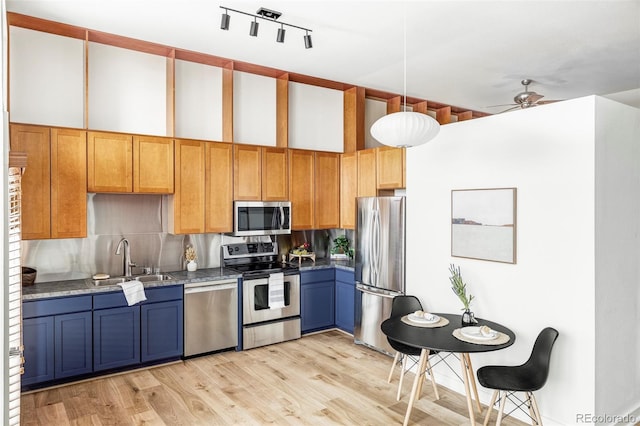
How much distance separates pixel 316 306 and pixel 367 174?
68.7 inches

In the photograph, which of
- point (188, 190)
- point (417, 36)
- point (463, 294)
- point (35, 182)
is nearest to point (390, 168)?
point (417, 36)

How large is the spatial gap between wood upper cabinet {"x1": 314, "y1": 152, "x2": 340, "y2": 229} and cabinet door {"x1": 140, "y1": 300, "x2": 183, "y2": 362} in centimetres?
203

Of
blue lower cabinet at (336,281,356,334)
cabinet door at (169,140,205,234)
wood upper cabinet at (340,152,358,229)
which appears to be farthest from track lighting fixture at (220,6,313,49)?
blue lower cabinet at (336,281,356,334)

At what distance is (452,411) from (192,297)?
104 inches

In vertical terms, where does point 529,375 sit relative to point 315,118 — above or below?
below

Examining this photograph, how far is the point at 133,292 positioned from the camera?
12.5ft

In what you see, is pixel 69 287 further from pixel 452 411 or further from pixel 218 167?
pixel 452 411

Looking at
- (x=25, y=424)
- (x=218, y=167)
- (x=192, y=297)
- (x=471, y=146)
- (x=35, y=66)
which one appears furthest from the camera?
(x=218, y=167)

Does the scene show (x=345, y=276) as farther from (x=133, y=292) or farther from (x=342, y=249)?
(x=133, y=292)

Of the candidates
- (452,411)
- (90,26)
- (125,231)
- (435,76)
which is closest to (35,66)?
(90,26)

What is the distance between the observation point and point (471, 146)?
3.53m

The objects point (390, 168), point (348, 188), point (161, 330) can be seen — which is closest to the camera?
point (161, 330)

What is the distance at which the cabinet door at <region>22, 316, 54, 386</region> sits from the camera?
134 inches

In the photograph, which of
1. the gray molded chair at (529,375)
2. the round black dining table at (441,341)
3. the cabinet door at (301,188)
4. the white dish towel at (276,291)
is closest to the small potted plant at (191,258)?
the white dish towel at (276,291)
